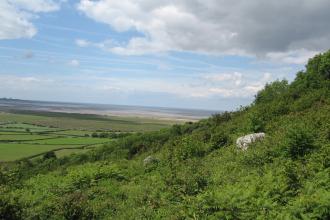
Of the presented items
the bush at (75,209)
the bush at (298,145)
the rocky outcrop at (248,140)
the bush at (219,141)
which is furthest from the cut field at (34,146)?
the bush at (298,145)

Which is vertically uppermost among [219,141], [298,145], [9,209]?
[298,145]

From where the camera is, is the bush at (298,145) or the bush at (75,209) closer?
the bush at (75,209)

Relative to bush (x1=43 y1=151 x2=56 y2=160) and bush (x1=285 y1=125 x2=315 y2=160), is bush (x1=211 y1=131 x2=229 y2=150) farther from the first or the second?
bush (x1=43 y1=151 x2=56 y2=160)

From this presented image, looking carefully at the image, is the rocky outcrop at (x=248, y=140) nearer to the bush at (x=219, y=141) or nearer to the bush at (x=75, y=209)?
the bush at (x=219, y=141)

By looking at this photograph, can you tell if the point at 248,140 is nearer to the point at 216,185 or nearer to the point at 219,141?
the point at 219,141

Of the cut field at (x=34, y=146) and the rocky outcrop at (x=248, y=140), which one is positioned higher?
the rocky outcrop at (x=248, y=140)

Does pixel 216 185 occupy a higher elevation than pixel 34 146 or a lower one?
higher

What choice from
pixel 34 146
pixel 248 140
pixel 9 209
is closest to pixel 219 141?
pixel 248 140

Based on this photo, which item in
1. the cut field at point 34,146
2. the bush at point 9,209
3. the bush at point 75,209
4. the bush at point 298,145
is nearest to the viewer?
the bush at point 9,209

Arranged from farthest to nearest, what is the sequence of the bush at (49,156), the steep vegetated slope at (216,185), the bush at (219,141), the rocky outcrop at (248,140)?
the bush at (49,156), the bush at (219,141), the rocky outcrop at (248,140), the steep vegetated slope at (216,185)

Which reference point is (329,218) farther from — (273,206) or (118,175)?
(118,175)

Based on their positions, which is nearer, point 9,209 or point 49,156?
point 9,209

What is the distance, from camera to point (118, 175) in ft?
96.4

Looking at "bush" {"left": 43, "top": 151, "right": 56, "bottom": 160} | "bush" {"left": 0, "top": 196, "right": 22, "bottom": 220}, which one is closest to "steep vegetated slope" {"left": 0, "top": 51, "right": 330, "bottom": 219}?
"bush" {"left": 0, "top": 196, "right": 22, "bottom": 220}
